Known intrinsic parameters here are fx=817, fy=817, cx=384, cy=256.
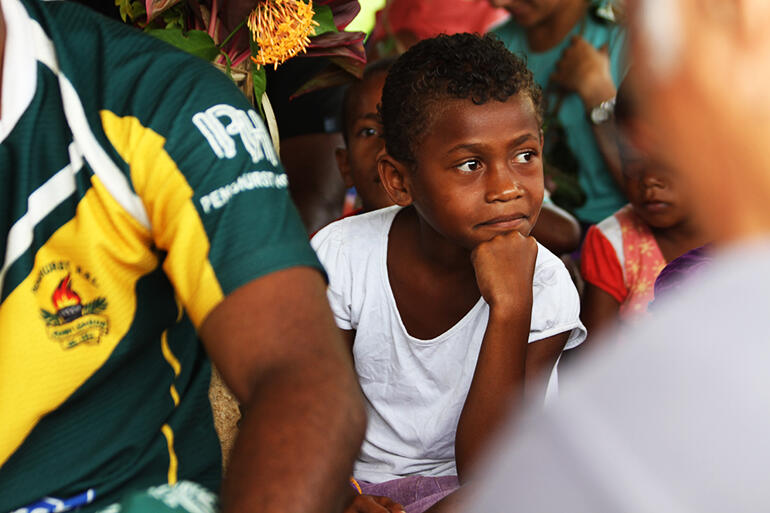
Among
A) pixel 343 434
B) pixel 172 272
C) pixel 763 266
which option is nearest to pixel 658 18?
pixel 763 266

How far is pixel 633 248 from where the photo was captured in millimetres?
2801

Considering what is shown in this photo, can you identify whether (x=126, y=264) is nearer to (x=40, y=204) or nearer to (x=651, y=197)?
(x=40, y=204)

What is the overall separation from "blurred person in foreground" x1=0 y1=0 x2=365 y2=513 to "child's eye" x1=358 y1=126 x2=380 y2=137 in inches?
61.4

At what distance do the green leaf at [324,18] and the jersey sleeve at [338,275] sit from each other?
514 millimetres

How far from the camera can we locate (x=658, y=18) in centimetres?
62

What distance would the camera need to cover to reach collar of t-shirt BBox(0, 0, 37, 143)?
1128 mm

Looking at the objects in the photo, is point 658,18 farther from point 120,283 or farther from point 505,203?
point 505,203

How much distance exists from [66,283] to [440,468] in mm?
1109

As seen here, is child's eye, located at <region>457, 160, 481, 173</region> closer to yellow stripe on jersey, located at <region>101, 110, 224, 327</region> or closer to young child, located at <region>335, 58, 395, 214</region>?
young child, located at <region>335, 58, 395, 214</region>

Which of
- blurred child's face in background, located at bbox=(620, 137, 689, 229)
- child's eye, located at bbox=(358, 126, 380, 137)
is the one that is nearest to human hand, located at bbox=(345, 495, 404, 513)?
child's eye, located at bbox=(358, 126, 380, 137)

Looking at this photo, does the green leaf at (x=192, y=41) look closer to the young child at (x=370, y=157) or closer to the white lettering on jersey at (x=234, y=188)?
the young child at (x=370, y=157)

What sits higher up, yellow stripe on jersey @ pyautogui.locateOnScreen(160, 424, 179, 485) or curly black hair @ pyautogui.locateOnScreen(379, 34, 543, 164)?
curly black hair @ pyautogui.locateOnScreen(379, 34, 543, 164)

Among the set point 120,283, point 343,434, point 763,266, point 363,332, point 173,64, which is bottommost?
point 363,332

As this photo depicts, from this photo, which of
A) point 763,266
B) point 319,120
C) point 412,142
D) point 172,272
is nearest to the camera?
point 763,266
